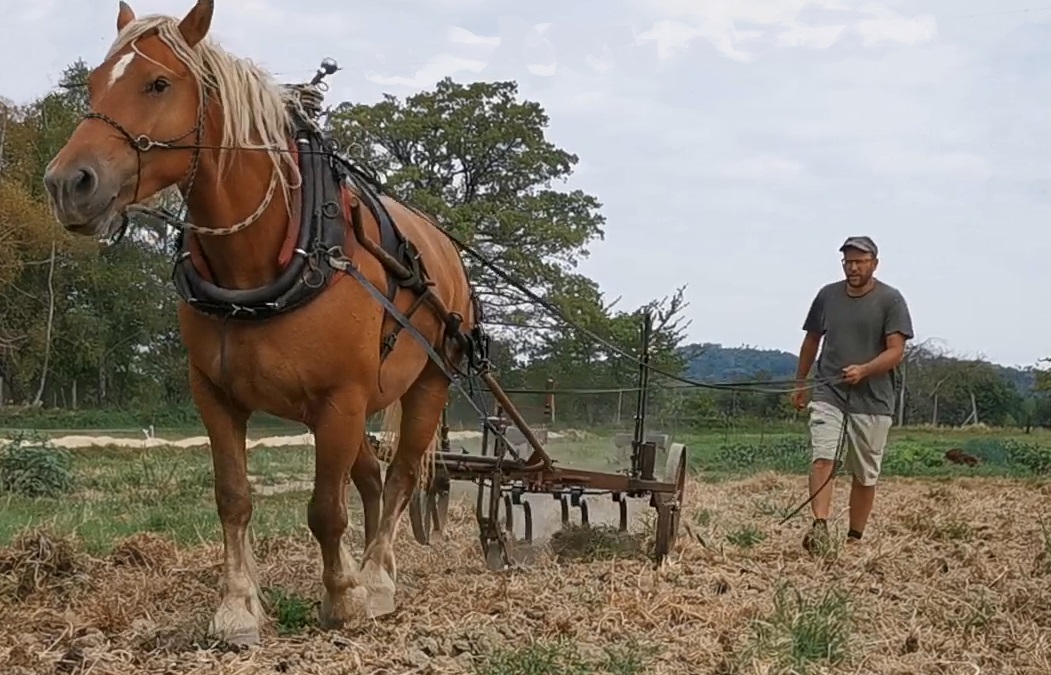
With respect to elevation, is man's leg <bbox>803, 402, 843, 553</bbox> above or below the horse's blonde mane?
below

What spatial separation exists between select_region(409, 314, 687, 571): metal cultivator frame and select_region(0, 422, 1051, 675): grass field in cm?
16

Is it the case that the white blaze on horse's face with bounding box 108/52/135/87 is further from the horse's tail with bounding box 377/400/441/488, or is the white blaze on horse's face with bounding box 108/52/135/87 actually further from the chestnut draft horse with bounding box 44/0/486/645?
the horse's tail with bounding box 377/400/441/488

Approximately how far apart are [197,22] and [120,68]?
32 cm

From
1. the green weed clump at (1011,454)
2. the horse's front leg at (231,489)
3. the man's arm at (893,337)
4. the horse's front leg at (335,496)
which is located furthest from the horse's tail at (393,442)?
the green weed clump at (1011,454)

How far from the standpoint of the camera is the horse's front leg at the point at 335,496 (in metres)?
4.39

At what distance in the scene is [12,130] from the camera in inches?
1243

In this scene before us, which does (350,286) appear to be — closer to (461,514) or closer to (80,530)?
(80,530)

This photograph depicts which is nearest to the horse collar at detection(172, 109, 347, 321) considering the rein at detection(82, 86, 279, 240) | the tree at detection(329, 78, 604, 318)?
the rein at detection(82, 86, 279, 240)

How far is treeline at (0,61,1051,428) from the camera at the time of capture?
28828mm

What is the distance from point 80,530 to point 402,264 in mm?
3662

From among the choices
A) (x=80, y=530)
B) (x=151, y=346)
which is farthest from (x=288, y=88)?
(x=151, y=346)

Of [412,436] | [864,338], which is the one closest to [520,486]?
[412,436]

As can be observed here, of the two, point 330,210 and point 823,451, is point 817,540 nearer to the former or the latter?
point 823,451

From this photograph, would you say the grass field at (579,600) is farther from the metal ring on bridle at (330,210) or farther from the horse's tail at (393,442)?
the metal ring on bridle at (330,210)
